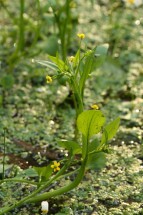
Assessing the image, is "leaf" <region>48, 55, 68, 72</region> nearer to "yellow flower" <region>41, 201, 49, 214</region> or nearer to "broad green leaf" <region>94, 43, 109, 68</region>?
"broad green leaf" <region>94, 43, 109, 68</region>

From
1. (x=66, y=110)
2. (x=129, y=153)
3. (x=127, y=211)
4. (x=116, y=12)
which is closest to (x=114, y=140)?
(x=129, y=153)

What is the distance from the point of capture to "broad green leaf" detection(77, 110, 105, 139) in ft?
4.80

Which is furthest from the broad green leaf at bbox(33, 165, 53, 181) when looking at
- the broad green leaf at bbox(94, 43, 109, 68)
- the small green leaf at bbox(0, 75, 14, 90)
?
the small green leaf at bbox(0, 75, 14, 90)

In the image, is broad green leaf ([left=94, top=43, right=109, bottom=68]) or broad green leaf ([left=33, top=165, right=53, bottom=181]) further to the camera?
broad green leaf ([left=94, top=43, right=109, bottom=68])

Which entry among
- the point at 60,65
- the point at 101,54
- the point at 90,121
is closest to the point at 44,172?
the point at 90,121

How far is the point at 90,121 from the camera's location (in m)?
1.48

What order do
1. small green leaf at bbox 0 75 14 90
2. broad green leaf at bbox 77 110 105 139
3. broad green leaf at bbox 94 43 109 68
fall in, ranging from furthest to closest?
1. small green leaf at bbox 0 75 14 90
2. broad green leaf at bbox 94 43 109 68
3. broad green leaf at bbox 77 110 105 139

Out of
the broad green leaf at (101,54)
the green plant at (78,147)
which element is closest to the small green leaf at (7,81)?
the broad green leaf at (101,54)

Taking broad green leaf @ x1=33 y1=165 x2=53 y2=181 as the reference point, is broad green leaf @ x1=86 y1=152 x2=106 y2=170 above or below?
above

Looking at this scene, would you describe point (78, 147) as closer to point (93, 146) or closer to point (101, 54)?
point (93, 146)

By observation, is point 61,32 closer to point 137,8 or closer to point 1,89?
point 1,89

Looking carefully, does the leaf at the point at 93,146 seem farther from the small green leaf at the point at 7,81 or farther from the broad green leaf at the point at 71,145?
the small green leaf at the point at 7,81

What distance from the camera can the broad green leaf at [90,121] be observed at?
146cm

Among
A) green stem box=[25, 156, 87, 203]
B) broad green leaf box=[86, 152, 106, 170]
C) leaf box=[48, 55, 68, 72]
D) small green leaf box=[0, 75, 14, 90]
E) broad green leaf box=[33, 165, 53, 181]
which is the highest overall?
small green leaf box=[0, 75, 14, 90]
